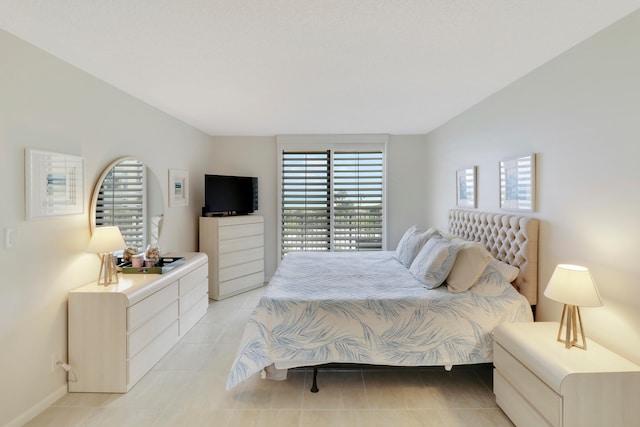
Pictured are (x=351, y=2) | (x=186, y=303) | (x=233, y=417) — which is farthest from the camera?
(x=186, y=303)

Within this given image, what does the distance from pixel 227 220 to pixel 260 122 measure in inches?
57.6

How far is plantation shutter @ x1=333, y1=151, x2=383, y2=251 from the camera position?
538 cm

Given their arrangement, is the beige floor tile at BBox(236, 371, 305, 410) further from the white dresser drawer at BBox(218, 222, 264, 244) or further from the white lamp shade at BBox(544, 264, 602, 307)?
the white dresser drawer at BBox(218, 222, 264, 244)

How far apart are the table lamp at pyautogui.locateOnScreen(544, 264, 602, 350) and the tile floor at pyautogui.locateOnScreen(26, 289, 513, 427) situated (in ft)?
2.41

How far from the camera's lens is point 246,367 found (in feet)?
7.70

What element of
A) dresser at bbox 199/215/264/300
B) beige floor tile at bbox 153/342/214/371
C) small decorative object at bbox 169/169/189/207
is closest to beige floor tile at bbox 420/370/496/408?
beige floor tile at bbox 153/342/214/371

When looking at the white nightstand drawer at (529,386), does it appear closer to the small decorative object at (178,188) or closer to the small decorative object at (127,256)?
the small decorative object at (127,256)

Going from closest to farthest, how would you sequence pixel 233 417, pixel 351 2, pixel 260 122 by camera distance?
1. pixel 351 2
2. pixel 233 417
3. pixel 260 122

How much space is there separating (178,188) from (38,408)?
2.64 metres

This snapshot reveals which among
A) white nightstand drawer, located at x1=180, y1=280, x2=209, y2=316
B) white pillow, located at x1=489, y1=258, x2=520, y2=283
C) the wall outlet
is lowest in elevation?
the wall outlet

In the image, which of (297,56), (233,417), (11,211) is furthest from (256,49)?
(233,417)

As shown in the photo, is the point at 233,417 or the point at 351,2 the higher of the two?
the point at 351,2

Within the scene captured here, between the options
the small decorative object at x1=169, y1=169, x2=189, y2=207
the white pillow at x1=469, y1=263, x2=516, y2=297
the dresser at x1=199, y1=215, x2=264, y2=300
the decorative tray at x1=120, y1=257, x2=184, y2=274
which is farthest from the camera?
the dresser at x1=199, y1=215, x2=264, y2=300

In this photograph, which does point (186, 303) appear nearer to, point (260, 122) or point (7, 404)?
point (7, 404)
